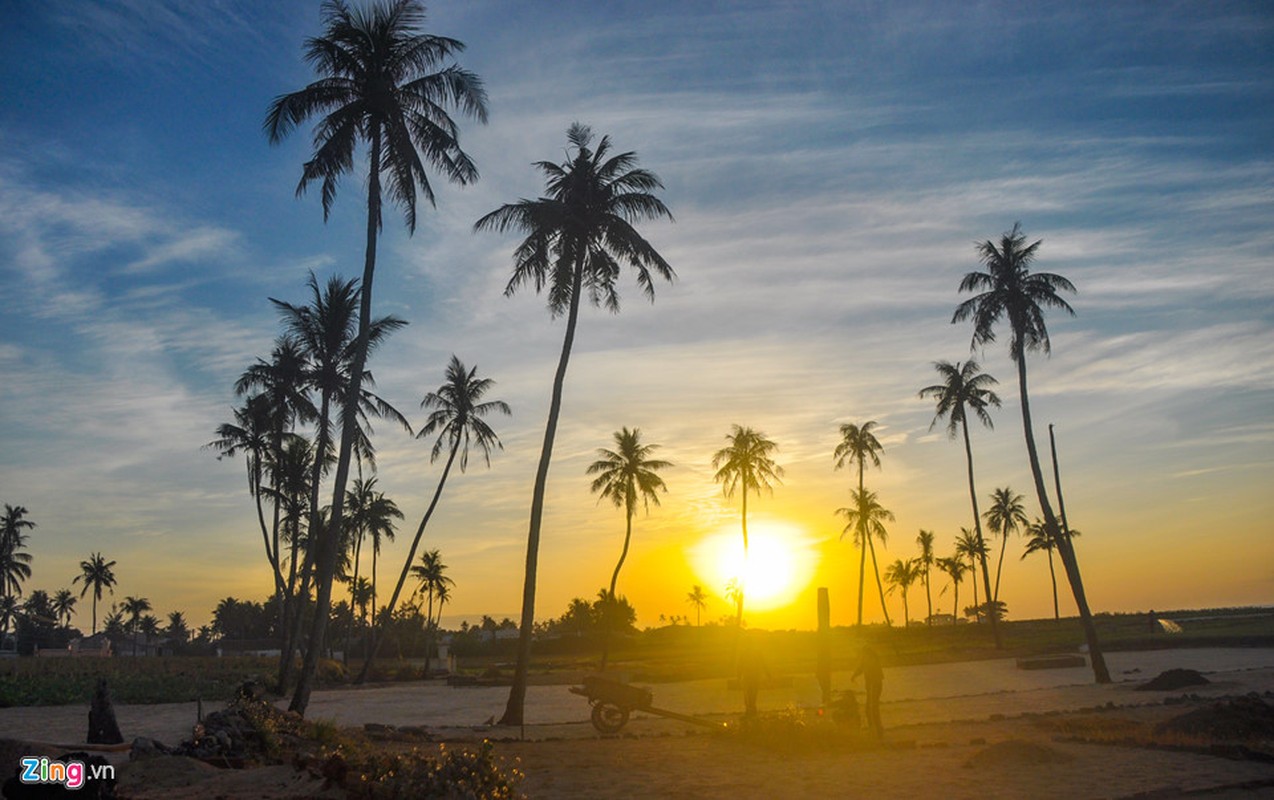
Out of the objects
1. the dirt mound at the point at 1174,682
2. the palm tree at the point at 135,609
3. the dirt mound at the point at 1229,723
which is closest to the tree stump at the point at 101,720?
the dirt mound at the point at 1229,723

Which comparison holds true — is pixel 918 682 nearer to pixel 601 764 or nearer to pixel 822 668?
pixel 822 668

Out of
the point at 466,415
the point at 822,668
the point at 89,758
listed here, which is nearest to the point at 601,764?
the point at 822,668

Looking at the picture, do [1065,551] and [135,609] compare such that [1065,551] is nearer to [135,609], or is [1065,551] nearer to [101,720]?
[101,720]

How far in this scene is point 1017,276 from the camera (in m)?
36.1

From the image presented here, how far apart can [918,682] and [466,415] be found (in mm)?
25325

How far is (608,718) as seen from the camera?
2134cm

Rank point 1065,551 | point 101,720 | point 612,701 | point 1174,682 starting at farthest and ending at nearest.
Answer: point 1065,551 → point 1174,682 → point 612,701 → point 101,720

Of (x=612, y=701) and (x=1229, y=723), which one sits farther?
(x=612, y=701)

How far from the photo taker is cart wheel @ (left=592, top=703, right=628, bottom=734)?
2114 centimetres

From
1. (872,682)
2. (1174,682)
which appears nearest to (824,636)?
(872,682)

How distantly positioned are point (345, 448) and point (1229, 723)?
20.8 metres

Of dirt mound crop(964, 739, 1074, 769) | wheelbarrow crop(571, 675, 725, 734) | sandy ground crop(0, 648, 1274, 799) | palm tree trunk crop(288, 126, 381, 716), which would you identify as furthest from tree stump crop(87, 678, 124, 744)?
dirt mound crop(964, 739, 1074, 769)

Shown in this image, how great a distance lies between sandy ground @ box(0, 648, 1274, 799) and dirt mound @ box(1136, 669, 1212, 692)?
0.58m

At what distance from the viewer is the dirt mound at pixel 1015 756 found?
14.4 meters
